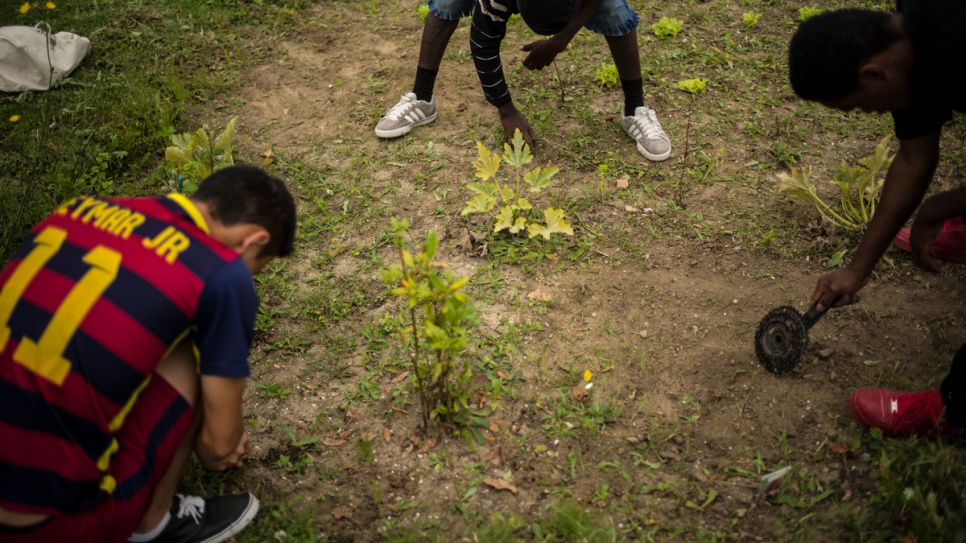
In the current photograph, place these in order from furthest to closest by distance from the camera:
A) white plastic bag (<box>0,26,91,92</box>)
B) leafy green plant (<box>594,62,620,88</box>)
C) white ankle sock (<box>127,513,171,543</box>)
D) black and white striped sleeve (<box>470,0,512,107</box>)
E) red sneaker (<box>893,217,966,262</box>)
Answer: white plastic bag (<box>0,26,91,92</box>) < leafy green plant (<box>594,62,620,88</box>) < black and white striped sleeve (<box>470,0,512,107</box>) < red sneaker (<box>893,217,966,262</box>) < white ankle sock (<box>127,513,171,543</box>)

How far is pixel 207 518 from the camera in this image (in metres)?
2.48

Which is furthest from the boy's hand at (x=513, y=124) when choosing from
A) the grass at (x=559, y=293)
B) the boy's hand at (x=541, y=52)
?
the boy's hand at (x=541, y=52)

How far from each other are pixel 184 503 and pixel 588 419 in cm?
152

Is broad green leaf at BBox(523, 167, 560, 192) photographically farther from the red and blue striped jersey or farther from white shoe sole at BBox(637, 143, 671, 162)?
the red and blue striped jersey

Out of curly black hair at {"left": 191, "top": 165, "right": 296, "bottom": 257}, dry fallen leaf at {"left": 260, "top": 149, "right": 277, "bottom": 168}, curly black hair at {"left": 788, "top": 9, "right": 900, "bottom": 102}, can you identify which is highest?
curly black hair at {"left": 788, "top": 9, "right": 900, "bottom": 102}

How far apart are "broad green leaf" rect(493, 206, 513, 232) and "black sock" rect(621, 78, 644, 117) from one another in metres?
1.15

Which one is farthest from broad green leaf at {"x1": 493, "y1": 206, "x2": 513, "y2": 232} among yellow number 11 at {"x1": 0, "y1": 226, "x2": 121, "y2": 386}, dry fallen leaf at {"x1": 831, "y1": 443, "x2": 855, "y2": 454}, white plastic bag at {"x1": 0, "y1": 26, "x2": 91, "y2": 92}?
white plastic bag at {"x1": 0, "y1": 26, "x2": 91, "y2": 92}

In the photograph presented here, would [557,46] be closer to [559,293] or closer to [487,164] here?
[487,164]

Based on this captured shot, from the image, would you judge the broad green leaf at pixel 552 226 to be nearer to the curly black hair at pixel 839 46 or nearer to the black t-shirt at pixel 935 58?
the curly black hair at pixel 839 46

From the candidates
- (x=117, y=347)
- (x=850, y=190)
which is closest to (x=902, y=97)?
(x=850, y=190)

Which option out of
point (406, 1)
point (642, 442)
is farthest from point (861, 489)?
point (406, 1)

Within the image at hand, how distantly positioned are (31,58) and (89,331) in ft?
12.7

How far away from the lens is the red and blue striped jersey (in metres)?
1.92

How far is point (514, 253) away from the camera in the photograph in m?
3.59
